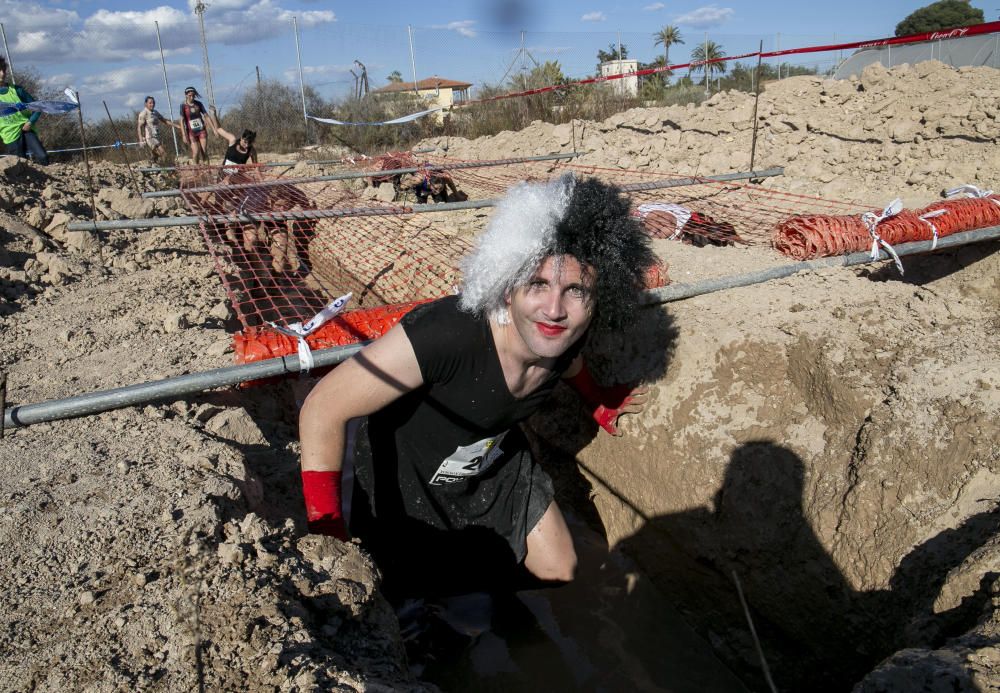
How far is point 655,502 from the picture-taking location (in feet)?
10.1

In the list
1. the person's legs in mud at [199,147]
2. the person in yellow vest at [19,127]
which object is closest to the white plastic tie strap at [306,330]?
the person in yellow vest at [19,127]

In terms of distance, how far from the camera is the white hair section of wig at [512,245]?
2086 millimetres

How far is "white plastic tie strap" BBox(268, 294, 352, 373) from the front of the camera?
2.67 m

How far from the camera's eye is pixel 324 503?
217 cm

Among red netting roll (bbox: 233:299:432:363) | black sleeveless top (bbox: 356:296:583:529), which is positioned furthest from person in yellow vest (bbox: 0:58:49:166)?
black sleeveless top (bbox: 356:296:583:529)

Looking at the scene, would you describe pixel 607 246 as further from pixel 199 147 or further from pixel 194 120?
pixel 199 147

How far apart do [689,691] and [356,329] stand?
2.13 m

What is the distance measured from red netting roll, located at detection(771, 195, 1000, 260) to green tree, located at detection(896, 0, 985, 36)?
3342 cm

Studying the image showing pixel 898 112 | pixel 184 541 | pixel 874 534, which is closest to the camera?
pixel 184 541

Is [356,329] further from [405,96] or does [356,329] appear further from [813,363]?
[405,96]

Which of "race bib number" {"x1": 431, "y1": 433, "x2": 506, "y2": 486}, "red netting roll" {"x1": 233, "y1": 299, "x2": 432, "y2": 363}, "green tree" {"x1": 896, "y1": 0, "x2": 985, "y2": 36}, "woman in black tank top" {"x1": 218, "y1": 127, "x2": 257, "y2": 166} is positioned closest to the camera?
"race bib number" {"x1": 431, "y1": 433, "x2": 506, "y2": 486}

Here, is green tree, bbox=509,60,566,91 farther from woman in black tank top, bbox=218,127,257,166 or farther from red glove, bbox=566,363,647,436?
red glove, bbox=566,363,647,436

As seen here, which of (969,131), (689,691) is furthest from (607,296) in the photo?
(969,131)

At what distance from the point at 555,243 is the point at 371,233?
5543 millimetres
